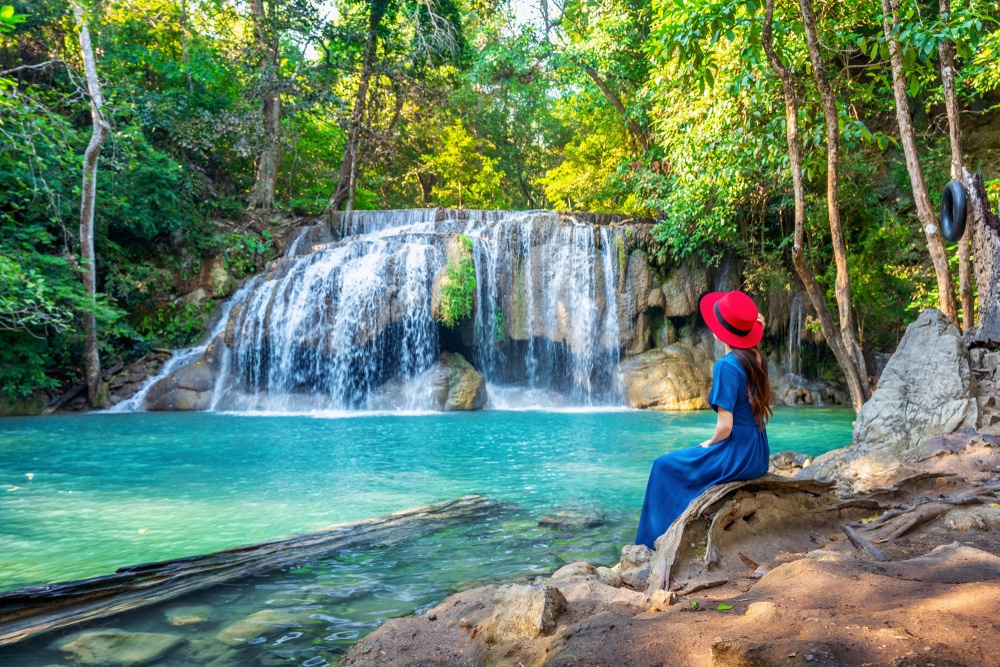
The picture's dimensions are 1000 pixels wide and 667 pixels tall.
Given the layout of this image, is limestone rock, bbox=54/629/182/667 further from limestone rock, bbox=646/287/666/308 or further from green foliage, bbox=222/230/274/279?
green foliage, bbox=222/230/274/279

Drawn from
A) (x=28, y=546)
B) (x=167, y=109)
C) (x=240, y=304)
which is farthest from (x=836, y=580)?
(x=167, y=109)

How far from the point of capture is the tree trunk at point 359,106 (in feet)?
67.8

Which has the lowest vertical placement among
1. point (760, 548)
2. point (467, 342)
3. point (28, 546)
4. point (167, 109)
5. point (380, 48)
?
point (28, 546)

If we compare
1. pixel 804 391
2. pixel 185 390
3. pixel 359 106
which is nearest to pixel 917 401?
pixel 804 391

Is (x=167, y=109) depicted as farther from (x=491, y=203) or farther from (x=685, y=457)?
(x=685, y=457)

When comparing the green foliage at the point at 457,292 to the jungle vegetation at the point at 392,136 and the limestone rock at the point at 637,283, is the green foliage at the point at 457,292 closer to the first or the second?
the limestone rock at the point at 637,283

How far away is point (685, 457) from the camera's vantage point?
3729mm

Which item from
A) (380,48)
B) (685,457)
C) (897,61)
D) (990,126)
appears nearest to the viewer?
(685,457)

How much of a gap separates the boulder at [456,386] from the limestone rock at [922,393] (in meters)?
9.97

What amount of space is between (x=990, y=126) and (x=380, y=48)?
697 inches

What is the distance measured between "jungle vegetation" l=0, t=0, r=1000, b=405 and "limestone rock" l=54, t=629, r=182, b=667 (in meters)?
6.11

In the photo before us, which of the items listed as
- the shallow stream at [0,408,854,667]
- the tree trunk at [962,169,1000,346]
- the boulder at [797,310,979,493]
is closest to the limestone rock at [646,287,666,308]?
the shallow stream at [0,408,854,667]

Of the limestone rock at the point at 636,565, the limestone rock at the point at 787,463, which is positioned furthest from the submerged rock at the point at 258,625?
the limestone rock at the point at 787,463

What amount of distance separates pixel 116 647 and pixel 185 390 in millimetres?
13288
